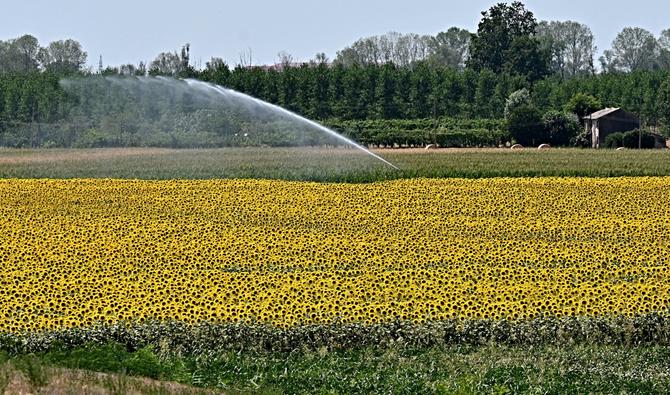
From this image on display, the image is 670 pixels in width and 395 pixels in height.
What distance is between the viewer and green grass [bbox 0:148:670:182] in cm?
3903

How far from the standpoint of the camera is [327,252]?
78.0ft

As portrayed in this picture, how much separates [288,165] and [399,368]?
84.1 feet

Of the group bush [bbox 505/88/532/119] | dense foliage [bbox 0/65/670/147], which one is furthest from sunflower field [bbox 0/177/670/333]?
bush [bbox 505/88/532/119]

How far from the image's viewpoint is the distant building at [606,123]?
80688mm

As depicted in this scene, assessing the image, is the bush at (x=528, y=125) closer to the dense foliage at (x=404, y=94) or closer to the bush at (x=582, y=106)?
the dense foliage at (x=404, y=94)

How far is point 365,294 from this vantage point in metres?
19.8

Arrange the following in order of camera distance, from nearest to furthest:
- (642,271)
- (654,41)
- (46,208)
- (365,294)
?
1. (365,294)
2. (642,271)
3. (46,208)
4. (654,41)

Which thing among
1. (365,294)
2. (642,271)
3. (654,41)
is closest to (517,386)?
(365,294)

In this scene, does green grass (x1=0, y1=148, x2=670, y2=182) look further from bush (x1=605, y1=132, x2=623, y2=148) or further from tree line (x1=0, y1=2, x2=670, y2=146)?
bush (x1=605, y1=132, x2=623, y2=148)

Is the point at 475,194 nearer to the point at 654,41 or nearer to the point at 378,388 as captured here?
the point at 378,388

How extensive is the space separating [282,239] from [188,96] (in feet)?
93.2

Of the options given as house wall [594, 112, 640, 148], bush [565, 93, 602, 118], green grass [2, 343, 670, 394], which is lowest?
green grass [2, 343, 670, 394]

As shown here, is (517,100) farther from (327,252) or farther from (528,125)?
(327,252)

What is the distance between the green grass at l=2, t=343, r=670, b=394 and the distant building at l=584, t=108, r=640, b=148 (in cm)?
6422
